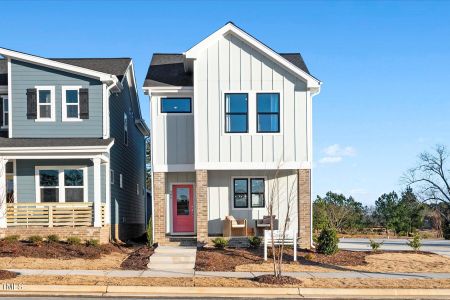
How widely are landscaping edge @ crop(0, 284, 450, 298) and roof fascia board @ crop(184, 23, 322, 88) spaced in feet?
33.4

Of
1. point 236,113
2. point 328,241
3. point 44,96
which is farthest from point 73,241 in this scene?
point 328,241

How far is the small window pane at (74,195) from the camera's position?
23.4m

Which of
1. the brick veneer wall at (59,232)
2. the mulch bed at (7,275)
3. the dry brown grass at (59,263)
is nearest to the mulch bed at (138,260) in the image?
the dry brown grass at (59,263)

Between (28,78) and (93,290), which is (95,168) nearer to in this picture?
(28,78)

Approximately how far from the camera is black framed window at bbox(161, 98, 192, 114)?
22.6 metres

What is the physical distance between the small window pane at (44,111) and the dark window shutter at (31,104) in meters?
0.26

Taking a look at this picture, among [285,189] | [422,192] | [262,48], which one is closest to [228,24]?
[262,48]

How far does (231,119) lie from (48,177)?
26.6ft

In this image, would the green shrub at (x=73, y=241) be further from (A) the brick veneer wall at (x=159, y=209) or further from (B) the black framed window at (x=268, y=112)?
(B) the black framed window at (x=268, y=112)

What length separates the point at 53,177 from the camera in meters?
23.5

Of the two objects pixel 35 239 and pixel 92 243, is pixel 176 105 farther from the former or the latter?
pixel 35 239

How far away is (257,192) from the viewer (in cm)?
2367

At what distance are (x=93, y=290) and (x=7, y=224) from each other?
10.5m

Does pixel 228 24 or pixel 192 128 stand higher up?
pixel 228 24
